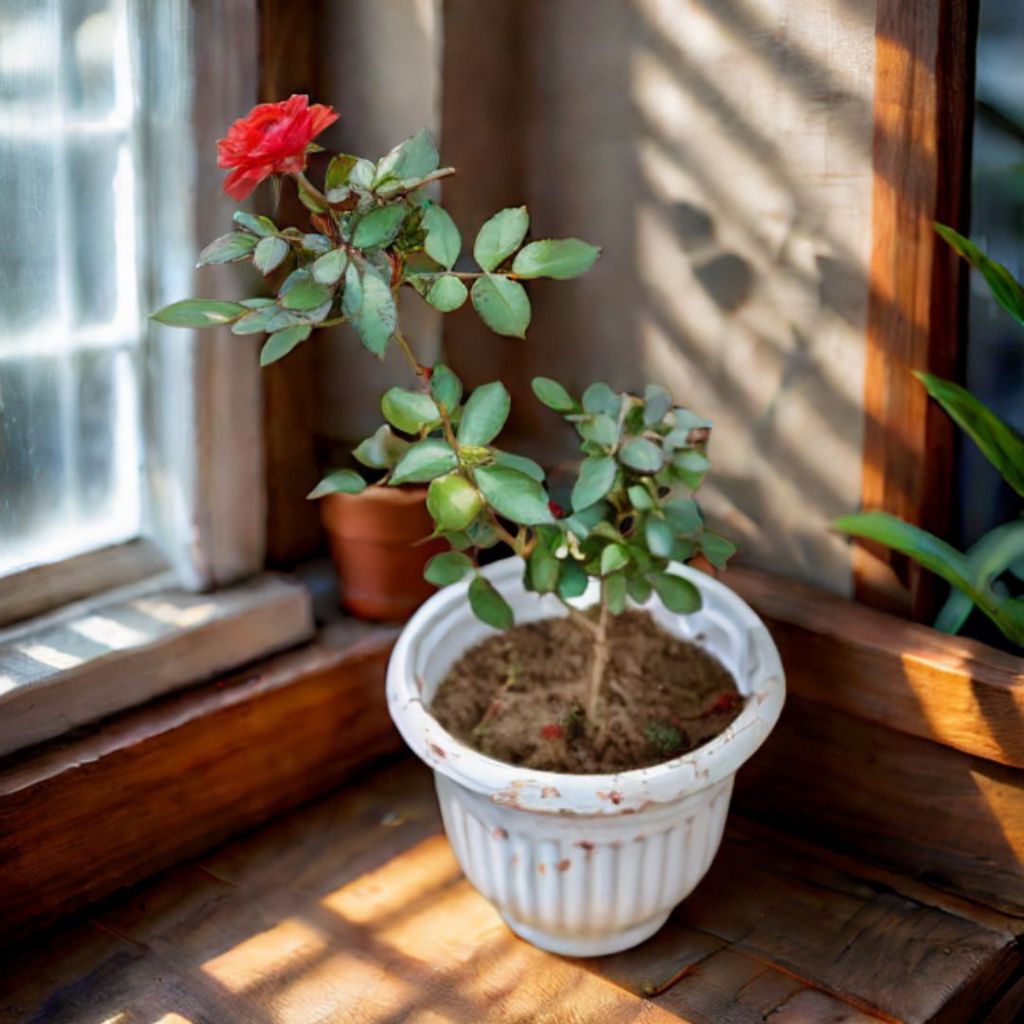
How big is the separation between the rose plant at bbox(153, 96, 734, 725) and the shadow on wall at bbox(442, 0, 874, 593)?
297 mm

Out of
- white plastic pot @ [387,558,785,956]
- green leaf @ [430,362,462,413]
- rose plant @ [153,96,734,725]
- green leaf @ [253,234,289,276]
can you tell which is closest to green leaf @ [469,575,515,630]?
rose plant @ [153,96,734,725]

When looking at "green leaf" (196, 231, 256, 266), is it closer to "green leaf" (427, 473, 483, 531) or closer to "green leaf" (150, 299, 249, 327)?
"green leaf" (150, 299, 249, 327)

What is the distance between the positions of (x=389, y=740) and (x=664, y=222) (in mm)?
854

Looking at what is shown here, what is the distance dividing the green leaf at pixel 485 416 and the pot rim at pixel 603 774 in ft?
1.17

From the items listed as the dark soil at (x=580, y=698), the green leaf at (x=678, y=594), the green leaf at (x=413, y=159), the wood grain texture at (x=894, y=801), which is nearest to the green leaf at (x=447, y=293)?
the green leaf at (x=413, y=159)

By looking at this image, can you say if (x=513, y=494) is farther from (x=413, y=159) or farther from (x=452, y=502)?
(x=413, y=159)

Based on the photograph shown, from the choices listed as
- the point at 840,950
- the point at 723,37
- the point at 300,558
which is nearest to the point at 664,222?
the point at 723,37

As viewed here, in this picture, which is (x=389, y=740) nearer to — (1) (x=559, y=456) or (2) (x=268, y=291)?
(1) (x=559, y=456)

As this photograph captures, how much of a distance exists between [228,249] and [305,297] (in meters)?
0.09

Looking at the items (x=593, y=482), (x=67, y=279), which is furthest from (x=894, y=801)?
(x=67, y=279)

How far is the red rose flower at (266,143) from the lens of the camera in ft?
3.91

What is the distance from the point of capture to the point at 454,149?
1.86 meters

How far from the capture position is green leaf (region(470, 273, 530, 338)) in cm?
129

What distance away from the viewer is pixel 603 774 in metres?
1.46
